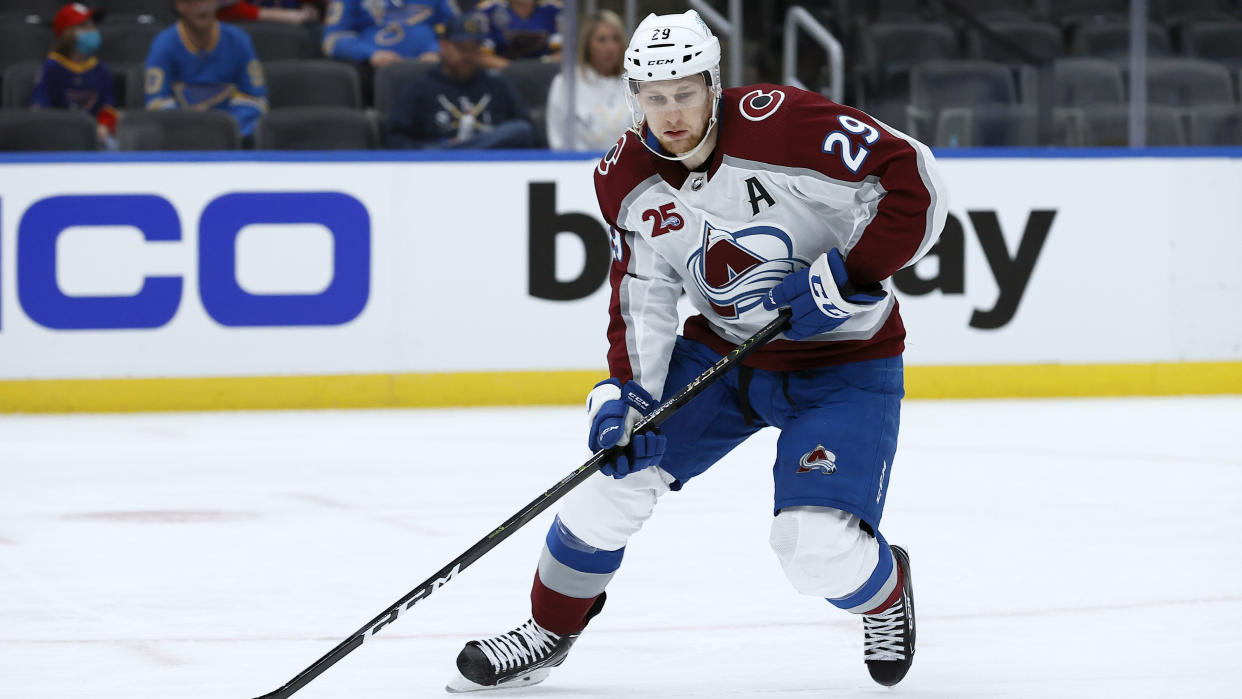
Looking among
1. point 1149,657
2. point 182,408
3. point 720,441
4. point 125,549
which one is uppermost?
point 720,441

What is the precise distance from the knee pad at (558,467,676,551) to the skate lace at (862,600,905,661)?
0.38 meters

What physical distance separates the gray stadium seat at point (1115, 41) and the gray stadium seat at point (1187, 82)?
0.18 ft

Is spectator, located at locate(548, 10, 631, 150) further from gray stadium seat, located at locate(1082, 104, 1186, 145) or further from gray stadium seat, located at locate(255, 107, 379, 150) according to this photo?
gray stadium seat, located at locate(1082, 104, 1186, 145)

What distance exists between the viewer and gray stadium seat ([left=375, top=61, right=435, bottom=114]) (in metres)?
6.65

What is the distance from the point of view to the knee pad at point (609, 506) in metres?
2.74

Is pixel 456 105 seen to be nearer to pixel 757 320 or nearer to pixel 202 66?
pixel 202 66

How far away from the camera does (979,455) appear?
17.7ft

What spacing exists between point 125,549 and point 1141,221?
4.46 meters

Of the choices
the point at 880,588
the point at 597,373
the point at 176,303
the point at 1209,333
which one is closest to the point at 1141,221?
the point at 1209,333

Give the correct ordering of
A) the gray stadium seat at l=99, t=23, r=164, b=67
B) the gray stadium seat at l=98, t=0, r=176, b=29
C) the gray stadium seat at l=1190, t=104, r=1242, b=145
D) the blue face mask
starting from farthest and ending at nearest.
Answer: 1. the gray stadium seat at l=98, t=0, r=176, b=29
2. the gray stadium seat at l=1190, t=104, r=1242, b=145
3. the gray stadium seat at l=99, t=23, r=164, b=67
4. the blue face mask

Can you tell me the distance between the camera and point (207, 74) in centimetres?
654

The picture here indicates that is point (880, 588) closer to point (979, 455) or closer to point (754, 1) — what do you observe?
point (979, 455)

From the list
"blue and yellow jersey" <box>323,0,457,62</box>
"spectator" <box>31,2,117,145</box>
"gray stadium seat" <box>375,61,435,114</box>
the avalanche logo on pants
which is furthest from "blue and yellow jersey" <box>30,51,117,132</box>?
the avalanche logo on pants

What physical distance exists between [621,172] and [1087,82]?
15.2 ft
